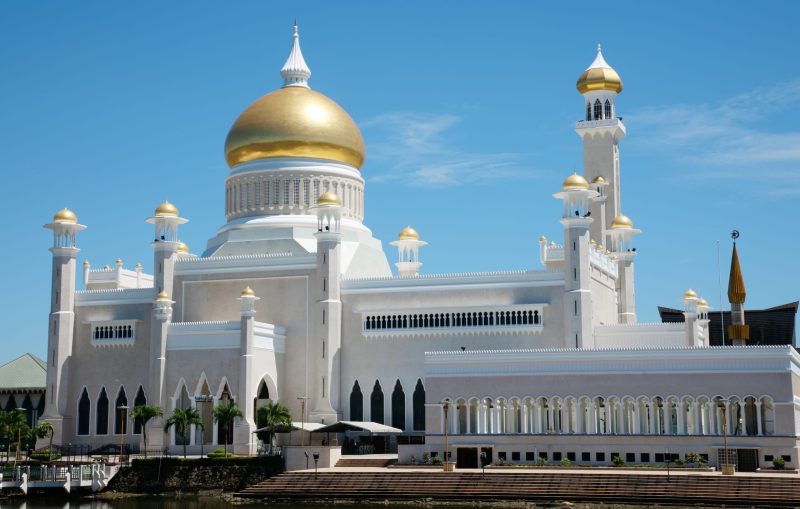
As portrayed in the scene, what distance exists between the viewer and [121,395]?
199 feet

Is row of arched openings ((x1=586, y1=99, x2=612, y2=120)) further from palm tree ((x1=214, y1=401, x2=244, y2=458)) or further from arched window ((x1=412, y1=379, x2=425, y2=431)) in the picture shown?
palm tree ((x1=214, y1=401, x2=244, y2=458))

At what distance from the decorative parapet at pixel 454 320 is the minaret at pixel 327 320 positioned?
1597mm

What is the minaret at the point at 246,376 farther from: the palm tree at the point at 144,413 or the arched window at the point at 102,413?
the arched window at the point at 102,413

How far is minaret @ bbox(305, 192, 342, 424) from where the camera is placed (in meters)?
57.7

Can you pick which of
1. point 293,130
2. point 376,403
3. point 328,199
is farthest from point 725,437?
point 293,130

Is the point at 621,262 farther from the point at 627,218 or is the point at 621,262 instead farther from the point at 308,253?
the point at 308,253

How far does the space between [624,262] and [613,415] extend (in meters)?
16.5

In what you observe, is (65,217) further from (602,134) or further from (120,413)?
(602,134)

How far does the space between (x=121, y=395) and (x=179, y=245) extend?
9685mm

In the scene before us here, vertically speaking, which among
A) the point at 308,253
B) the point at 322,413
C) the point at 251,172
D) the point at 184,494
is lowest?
the point at 184,494

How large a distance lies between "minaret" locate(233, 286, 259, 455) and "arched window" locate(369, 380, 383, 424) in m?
5.73

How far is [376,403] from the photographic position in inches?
2292

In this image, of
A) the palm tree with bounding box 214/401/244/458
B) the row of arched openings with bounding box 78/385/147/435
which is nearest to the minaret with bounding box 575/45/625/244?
the palm tree with bounding box 214/401/244/458

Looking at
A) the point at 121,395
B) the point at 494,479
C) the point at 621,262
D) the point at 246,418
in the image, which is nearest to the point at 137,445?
the point at 121,395
